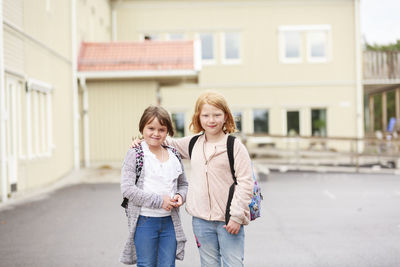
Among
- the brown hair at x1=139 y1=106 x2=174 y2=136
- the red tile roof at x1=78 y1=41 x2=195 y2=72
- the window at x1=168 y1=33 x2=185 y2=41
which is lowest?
the brown hair at x1=139 y1=106 x2=174 y2=136

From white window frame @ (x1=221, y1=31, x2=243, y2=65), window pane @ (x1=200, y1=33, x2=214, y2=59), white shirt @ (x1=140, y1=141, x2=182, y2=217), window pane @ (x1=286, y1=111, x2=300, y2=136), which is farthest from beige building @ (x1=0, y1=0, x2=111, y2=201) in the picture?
window pane @ (x1=286, y1=111, x2=300, y2=136)

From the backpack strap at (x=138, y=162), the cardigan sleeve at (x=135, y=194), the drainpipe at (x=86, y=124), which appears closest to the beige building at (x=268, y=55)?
the drainpipe at (x=86, y=124)

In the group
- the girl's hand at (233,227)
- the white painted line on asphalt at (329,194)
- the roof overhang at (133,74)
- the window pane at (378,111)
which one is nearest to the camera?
the girl's hand at (233,227)

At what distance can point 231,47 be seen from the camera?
71.9 ft

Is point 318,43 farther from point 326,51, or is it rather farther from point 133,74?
point 133,74

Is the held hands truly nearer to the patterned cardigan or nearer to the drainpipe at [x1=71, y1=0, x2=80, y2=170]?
the patterned cardigan

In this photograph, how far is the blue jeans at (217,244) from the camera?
10.2 feet

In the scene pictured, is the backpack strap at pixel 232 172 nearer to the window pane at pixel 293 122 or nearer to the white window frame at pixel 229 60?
the white window frame at pixel 229 60

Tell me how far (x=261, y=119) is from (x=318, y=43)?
4.31 metres

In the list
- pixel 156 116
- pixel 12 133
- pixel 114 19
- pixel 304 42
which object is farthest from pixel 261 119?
pixel 156 116

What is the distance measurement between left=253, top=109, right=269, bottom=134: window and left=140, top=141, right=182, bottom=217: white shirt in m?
18.9

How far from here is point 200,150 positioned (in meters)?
3.21

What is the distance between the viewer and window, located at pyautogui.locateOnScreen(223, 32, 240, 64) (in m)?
21.8

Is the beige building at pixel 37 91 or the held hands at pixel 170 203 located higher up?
the beige building at pixel 37 91
